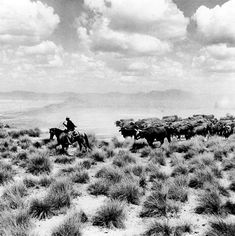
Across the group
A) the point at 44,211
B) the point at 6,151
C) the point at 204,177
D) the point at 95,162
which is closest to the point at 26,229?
the point at 44,211

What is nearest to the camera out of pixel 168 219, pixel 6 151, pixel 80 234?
pixel 80 234

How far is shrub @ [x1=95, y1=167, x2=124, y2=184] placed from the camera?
12697 millimetres

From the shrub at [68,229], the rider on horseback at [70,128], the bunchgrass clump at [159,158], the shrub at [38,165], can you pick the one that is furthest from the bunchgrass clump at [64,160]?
the shrub at [68,229]

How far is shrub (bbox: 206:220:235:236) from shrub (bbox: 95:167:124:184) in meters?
4.98

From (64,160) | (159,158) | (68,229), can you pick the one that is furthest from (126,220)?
(64,160)

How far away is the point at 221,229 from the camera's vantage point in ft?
26.3

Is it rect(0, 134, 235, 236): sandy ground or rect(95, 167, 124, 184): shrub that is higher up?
rect(95, 167, 124, 184): shrub

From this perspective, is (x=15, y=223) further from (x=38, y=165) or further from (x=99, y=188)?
(x=38, y=165)

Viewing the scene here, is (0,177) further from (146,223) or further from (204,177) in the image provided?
(204,177)

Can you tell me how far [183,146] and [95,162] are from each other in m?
6.08

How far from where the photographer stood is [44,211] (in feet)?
31.2

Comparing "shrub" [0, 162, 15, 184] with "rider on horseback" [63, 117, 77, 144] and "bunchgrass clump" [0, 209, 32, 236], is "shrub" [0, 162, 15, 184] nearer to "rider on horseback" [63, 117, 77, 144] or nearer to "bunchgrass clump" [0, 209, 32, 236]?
"bunchgrass clump" [0, 209, 32, 236]

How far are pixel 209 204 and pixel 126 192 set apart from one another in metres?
2.72

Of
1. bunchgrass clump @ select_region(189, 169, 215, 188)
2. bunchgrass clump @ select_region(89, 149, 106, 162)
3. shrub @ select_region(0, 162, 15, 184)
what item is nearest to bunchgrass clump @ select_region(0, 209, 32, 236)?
shrub @ select_region(0, 162, 15, 184)
